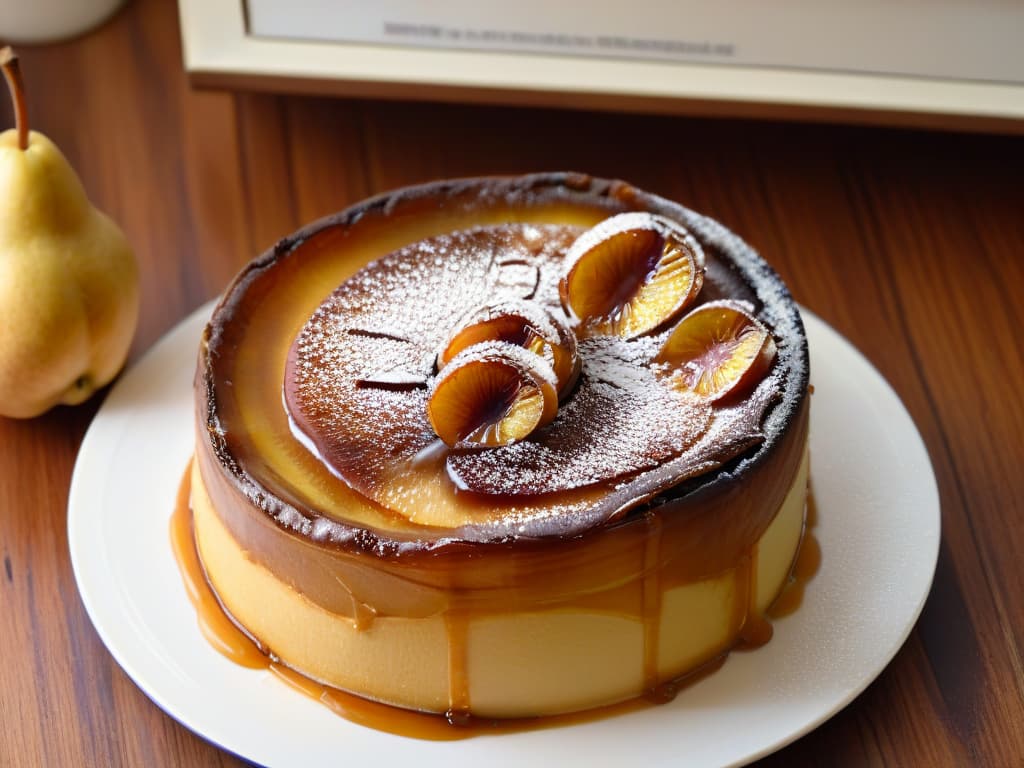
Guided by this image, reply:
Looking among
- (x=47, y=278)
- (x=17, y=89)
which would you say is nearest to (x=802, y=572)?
(x=47, y=278)

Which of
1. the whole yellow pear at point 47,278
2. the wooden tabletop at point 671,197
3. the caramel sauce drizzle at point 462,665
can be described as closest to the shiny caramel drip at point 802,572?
the caramel sauce drizzle at point 462,665

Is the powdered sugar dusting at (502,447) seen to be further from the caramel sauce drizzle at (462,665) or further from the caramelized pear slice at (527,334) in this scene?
the caramel sauce drizzle at (462,665)

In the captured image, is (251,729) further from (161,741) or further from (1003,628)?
(1003,628)

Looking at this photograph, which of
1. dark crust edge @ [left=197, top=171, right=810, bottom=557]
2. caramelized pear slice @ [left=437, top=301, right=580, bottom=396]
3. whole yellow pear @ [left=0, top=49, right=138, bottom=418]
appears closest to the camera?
dark crust edge @ [left=197, top=171, right=810, bottom=557]

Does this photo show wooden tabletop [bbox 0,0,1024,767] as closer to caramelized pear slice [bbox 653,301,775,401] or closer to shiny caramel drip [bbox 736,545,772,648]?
shiny caramel drip [bbox 736,545,772,648]

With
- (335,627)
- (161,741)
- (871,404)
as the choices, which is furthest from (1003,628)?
(161,741)

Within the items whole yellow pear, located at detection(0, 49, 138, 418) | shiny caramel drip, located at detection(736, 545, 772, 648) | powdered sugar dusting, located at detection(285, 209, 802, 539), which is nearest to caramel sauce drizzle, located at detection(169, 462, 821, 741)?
shiny caramel drip, located at detection(736, 545, 772, 648)
